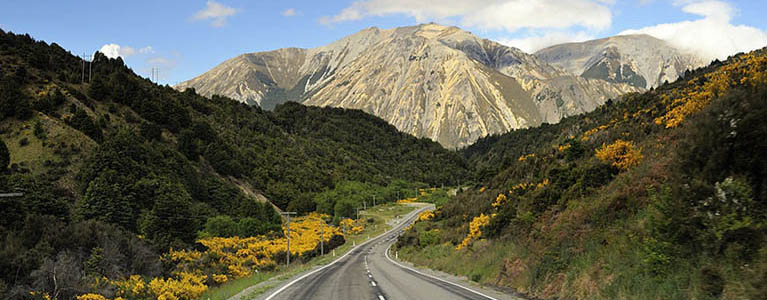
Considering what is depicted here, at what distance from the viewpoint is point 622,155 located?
22.6 metres

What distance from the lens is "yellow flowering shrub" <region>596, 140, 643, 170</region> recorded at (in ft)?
70.5

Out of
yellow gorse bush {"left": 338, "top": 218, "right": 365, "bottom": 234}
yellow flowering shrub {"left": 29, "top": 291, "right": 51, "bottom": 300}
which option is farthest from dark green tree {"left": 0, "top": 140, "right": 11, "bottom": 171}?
yellow gorse bush {"left": 338, "top": 218, "right": 365, "bottom": 234}

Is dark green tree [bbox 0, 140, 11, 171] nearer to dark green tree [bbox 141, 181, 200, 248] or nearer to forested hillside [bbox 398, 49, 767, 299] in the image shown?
dark green tree [bbox 141, 181, 200, 248]

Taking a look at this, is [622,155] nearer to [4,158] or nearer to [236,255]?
[236,255]

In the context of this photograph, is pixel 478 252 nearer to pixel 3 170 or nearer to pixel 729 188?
pixel 729 188

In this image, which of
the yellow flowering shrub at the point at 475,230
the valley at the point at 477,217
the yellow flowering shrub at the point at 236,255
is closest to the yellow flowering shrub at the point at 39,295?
the valley at the point at 477,217

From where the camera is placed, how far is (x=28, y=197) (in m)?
48.5

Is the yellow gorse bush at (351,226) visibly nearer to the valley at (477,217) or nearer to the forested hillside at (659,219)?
the valley at (477,217)

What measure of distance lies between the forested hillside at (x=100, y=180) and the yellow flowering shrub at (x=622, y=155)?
26.3 m

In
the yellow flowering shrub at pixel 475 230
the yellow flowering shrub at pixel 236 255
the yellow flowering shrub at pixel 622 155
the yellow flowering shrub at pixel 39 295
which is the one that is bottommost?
the yellow flowering shrub at pixel 236 255

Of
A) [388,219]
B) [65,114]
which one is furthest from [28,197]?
[388,219]

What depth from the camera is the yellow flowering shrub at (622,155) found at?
2148 centimetres

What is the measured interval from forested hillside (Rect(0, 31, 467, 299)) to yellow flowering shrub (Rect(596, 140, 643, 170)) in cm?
2630

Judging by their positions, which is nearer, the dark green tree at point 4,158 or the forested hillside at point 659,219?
the forested hillside at point 659,219
